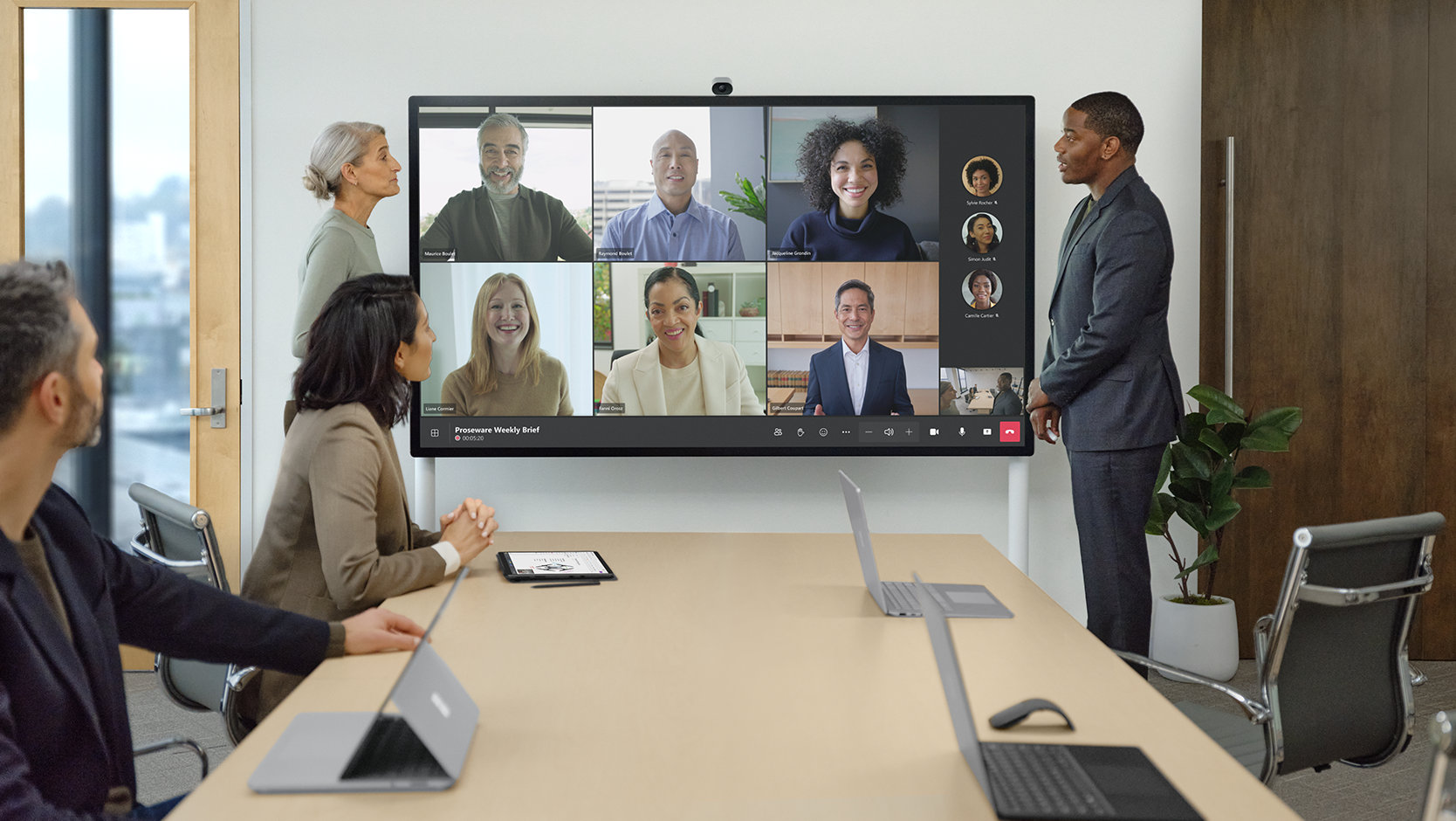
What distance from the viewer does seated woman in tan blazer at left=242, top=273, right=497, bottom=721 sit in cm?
214

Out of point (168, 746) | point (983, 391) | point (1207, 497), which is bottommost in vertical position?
point (168, 746)

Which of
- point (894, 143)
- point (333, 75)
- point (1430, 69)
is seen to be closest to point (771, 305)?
point (894, 143)

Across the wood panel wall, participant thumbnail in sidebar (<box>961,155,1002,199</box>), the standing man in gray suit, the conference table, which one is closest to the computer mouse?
the conference table

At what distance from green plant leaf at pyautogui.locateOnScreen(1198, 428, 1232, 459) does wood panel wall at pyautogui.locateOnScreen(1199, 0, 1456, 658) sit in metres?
0.64

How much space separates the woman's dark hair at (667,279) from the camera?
396cm

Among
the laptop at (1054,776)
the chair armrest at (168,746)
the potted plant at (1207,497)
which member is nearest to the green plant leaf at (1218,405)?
the potted plant at (1207,497)

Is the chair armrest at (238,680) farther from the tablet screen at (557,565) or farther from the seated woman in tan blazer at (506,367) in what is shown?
the seated woman in tan blazer at (506,367)

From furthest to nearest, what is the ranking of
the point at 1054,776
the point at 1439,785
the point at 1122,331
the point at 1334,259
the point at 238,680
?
the point at 1334,259, the point at 1122,331, the point at 238,680, the point at 1054,776, the point at 1439,785

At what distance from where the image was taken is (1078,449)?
356cm

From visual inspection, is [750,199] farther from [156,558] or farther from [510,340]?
[156,558]

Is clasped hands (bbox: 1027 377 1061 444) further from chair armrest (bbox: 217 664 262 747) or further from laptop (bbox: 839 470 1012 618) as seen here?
chair armrest (bbox: 217 664 262 747)

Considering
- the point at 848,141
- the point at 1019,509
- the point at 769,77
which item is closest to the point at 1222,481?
the point at 1019,509

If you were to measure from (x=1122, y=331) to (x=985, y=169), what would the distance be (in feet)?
2.84

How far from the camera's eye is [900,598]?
2.16 meters
